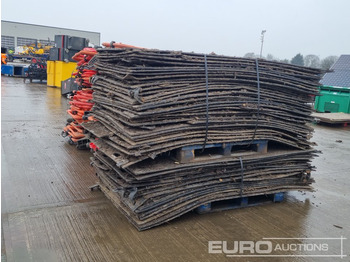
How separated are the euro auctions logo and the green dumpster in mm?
11172

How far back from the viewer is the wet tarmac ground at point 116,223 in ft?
10.2

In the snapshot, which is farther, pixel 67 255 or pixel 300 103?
pixel 300 103

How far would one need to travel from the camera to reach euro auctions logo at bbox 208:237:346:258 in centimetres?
323

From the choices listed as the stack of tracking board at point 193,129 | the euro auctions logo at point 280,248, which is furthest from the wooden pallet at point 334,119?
the euro auctions logo at point 280,248

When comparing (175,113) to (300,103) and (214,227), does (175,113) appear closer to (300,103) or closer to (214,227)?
(214,227)

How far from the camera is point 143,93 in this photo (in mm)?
3475

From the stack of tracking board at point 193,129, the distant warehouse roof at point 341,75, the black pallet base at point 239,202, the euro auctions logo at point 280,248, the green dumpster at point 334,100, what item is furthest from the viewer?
the distant warehouse roof at point 341,75

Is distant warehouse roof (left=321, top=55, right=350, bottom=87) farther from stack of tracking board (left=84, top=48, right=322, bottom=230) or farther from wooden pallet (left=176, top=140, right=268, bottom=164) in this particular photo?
wooden pallet (left=176, top=140, right=268, bottom=164)

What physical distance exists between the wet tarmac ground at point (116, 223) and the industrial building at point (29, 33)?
172ft

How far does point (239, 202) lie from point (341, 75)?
12.6 metres

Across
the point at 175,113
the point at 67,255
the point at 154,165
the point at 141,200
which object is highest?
the point at 175,113

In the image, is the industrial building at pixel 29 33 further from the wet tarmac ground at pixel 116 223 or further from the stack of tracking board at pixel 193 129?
the stack of tracking board at pixel 193 129

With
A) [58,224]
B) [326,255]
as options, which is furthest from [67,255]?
[326,255]

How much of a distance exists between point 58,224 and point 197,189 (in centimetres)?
163
